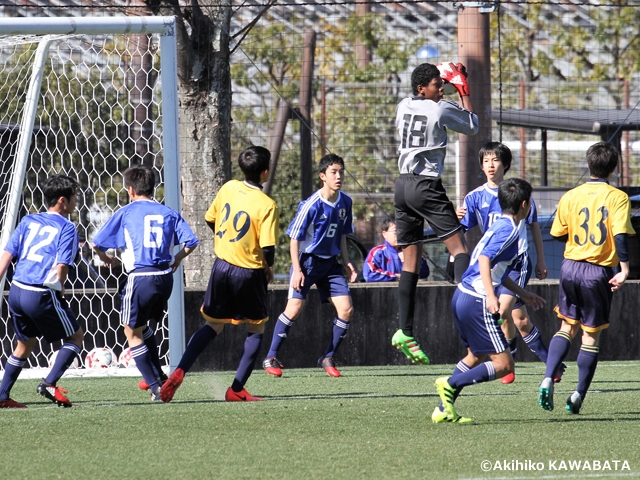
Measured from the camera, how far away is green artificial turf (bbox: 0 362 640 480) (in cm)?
486

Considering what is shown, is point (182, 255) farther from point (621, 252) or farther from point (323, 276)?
point (621, 252)

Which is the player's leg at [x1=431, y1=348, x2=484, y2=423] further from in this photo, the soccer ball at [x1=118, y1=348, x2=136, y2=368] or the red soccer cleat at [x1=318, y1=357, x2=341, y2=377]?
the soccer ball at [x1=118, y1=348, x2=136, y2=368]

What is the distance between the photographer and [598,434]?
18.9 feet

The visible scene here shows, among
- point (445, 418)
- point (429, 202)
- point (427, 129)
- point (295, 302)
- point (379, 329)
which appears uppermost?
point (427, 129)

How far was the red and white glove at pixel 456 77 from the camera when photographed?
7.60 m

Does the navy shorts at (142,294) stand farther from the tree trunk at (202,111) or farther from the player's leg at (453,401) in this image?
the tree trunk at (202,111)

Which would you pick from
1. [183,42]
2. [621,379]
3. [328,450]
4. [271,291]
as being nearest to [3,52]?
[183,42]

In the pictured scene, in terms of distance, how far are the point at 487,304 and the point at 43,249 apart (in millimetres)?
2997

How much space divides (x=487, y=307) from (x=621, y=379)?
358 centimetres

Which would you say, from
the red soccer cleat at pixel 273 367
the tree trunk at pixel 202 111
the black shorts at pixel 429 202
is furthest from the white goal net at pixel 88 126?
the black shorts at pixel 429 202

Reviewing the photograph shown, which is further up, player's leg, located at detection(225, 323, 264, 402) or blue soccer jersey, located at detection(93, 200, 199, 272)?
blue soccer jersey, located at detection(93, 200, 199, 272)

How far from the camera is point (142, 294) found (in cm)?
714

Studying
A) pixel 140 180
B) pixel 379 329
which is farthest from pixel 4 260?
pixel 379 329

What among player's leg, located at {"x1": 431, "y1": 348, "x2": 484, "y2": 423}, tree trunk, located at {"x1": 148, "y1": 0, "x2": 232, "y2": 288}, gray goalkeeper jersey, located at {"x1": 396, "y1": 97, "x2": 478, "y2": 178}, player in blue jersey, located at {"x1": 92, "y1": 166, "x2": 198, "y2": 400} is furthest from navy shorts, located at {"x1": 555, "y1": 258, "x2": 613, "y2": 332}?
tree trunk, located at {"x1": 148, "y1": 0, "x2": 232, "y2": 288}
